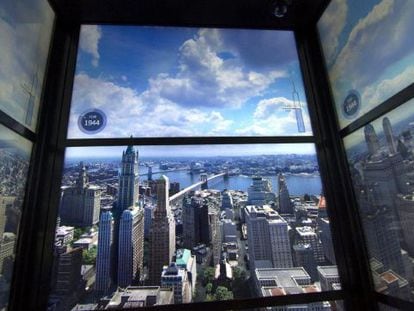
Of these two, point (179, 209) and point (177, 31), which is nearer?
point (179, 209)

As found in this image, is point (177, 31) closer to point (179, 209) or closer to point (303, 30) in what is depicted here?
point (303, 30)

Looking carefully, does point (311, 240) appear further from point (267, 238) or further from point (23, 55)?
point (23, 55)

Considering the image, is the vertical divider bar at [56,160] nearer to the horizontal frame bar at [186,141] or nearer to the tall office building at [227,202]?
the horizontal frame bar at [186,141]

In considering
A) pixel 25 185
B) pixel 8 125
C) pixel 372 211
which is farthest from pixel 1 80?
Answer: pixel 372 211

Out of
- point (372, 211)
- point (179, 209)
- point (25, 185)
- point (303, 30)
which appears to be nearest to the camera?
point (25, 185)

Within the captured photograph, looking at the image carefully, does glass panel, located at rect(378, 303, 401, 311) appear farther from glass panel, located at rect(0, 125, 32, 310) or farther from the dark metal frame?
glass panel, located at rect(0, 125, 32, 310)

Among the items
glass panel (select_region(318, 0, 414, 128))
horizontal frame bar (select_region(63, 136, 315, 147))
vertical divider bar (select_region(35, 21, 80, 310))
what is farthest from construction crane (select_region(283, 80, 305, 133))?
vertical divider bar (select_region(35, 21, 80, 310))

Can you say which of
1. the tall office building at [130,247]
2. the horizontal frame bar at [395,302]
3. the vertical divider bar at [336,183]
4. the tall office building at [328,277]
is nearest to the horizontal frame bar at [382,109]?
the vertical divider bar at [336,183]
